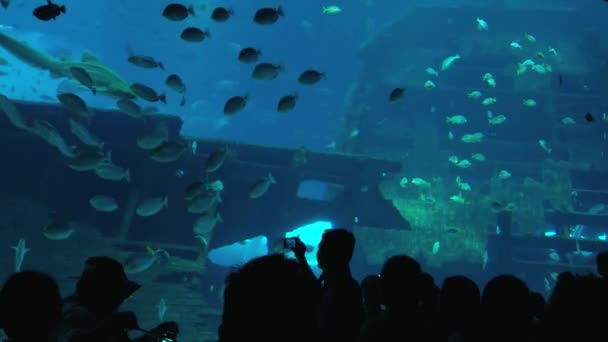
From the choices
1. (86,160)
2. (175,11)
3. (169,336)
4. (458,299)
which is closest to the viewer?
(169,336)

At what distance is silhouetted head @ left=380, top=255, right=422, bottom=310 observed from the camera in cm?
266

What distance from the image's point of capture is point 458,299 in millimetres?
3043

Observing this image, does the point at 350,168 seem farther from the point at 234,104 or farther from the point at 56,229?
the point at 56,229

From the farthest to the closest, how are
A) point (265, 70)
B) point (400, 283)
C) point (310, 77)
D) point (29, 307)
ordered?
point (310, 77), point (265, 70), point (400, 283), point (29, 307)

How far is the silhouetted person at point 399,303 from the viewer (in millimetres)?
2500

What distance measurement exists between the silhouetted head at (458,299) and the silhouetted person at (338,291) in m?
0.62

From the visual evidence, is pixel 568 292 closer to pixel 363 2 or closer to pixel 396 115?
pixel 396 115

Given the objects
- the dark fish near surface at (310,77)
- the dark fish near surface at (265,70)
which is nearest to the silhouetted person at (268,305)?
the dark fish near surface at (265,70)

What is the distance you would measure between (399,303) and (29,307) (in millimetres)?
1937

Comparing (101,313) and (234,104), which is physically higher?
(234,104)

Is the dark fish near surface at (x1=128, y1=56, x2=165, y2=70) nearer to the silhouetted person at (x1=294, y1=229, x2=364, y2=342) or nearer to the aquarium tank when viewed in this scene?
the aquarium tank

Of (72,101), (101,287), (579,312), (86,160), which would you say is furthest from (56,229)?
(579,312)

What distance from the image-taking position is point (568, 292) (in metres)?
2.56

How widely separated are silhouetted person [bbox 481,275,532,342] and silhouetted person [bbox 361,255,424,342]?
41 centimetres
